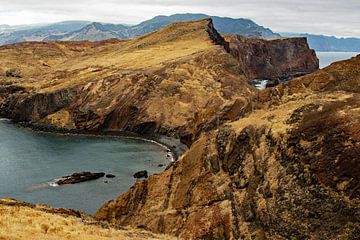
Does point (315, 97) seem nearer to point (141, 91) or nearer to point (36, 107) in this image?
point (141, 91)

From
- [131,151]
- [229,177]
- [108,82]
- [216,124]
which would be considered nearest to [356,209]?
[229,177]

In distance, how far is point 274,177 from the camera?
4150 centimetres

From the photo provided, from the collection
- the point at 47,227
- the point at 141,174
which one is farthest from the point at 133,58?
the point at 47,227

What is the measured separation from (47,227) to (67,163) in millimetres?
69176

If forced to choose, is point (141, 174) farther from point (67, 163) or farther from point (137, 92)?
point (137, 92)

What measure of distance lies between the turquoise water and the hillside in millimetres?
32017

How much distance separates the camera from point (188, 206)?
46938 mm

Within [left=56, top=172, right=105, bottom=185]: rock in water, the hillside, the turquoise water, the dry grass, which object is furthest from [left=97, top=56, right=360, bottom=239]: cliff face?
the dry grass

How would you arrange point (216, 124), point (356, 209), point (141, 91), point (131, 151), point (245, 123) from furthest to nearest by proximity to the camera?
point (141, 91) < point (131, 151) < point (216, 124) < point (245, 123) < point (356, 209)

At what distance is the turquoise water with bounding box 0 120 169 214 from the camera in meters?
78.3

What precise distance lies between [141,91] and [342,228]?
373 ft

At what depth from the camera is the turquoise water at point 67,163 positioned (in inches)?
3083

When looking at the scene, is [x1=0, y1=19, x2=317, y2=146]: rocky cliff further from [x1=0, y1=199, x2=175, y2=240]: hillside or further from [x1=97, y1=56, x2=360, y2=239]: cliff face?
[x1=0, y1=199, x2=175, y2=240]: hillside

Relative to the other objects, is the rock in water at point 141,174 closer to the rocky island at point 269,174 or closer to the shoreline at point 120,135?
the rocky island at point 269,174
